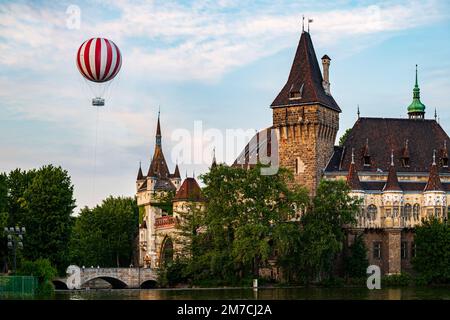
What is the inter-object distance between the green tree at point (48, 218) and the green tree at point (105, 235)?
23.5 m

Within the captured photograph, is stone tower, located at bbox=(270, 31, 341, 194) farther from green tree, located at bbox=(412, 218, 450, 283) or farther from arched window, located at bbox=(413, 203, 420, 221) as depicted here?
green tree, located at bbox=(412, 218, 450, 283)

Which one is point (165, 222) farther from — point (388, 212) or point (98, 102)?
point (98, 102)

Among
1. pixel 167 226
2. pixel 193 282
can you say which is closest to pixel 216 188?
pixel 193 282

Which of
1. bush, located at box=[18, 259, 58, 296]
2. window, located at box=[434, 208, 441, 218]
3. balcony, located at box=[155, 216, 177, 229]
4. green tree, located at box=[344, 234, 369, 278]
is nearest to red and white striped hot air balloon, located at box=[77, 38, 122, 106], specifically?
bush, located at box=[18, 259, 58, 296]

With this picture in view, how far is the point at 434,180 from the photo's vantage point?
8106cm

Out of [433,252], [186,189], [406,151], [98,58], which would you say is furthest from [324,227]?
[186,189]

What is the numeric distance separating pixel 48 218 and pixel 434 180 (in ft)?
94.8

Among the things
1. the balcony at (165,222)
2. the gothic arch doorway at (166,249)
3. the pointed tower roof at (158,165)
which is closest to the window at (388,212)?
the balcony at (165,222)

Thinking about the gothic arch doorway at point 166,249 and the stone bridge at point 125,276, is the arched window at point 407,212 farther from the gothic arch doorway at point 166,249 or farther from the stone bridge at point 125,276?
the gothic arch doorway at point 166,249

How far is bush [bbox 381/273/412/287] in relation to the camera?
75625mm

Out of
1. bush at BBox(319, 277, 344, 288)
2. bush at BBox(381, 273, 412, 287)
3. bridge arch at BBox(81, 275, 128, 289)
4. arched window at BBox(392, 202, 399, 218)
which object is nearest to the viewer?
bush at BBox(319, 277, 344, 288)

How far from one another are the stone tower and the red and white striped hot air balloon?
1147 inches

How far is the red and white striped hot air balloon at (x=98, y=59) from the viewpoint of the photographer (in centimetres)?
5353
